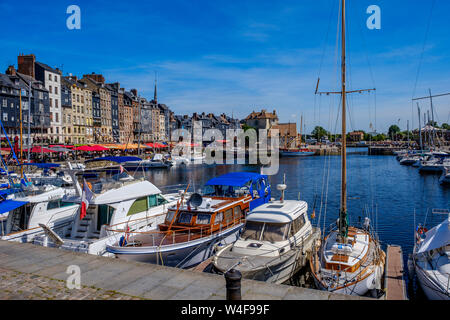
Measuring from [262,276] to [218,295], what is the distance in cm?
588

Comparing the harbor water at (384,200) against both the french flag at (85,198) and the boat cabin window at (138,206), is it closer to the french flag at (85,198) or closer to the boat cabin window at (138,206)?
the boat cabin window at (138,206)

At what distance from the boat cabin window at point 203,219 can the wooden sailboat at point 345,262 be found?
17.3 ft

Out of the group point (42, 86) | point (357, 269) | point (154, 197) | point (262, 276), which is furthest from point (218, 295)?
Answer: point (42, 86)

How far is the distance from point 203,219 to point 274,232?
371 cm

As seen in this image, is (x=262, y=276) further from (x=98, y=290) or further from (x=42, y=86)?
(x=42, y=86)

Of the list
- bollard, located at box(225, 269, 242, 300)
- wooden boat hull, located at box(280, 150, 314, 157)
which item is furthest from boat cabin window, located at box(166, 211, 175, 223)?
wooden boat hull, located at box(280, 150, 314, 157)

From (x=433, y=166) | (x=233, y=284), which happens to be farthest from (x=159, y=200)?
(x=433, y=166)

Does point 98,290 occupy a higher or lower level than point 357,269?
higher

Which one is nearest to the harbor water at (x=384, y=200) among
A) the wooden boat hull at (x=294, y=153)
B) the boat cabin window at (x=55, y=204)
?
the boat cabin window at (x=55, y=204)

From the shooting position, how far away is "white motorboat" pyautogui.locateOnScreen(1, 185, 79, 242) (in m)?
18.6

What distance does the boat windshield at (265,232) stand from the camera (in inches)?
616

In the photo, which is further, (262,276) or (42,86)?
(42,86)
